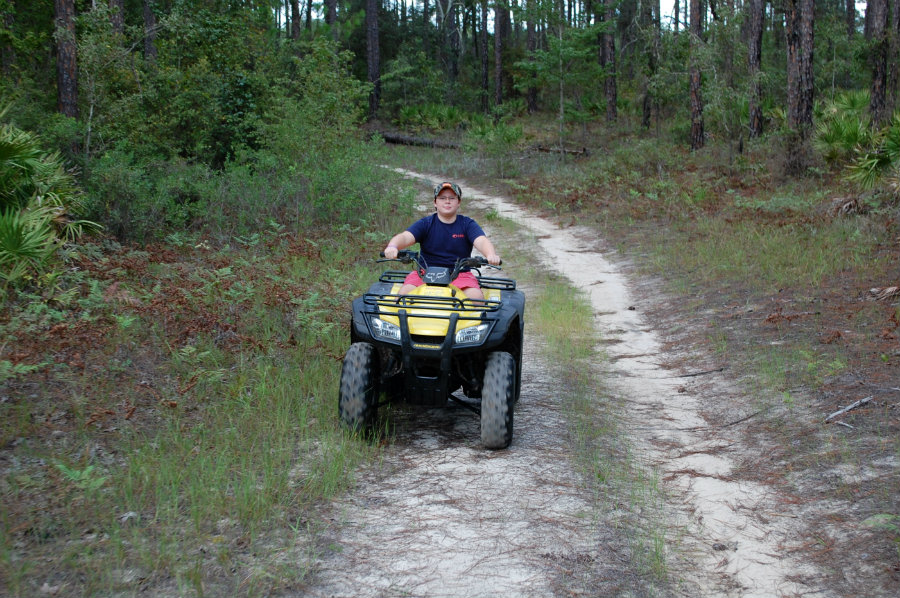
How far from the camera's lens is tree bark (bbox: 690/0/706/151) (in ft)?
73.4

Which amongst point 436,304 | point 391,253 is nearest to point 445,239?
point 391,253

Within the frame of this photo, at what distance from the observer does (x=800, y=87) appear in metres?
17.9

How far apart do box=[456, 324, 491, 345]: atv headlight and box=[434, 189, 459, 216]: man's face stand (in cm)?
132

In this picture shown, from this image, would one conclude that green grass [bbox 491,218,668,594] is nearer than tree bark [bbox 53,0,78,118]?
Yes

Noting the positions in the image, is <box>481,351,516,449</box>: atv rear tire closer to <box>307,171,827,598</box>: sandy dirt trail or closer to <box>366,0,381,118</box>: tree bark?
<box>307,171,827,598</box>: sandy dirt trail

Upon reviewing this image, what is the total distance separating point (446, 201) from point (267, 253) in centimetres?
615

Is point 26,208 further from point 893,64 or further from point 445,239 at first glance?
point 893,64

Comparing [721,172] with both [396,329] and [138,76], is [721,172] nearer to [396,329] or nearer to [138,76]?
[138,76]

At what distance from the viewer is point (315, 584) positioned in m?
3.45

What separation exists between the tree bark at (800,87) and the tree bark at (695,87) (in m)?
4.28

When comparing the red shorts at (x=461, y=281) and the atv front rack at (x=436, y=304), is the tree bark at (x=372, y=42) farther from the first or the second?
the atv front rack at (x=436, y=304)

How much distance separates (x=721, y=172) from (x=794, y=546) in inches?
690

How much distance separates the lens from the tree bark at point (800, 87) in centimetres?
1777

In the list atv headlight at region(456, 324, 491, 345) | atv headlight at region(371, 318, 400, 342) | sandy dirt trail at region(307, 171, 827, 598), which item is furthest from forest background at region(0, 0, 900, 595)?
atv headlight at region(456, 324, 491, 345)
